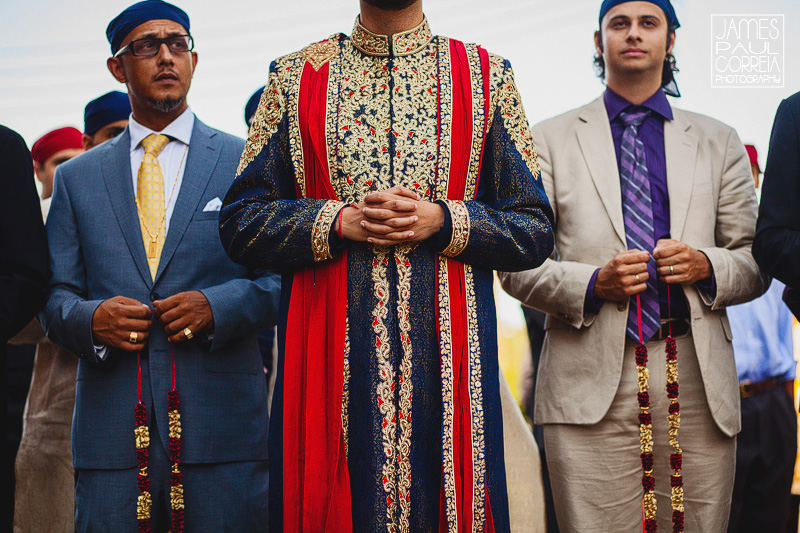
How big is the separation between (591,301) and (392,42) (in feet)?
4.26

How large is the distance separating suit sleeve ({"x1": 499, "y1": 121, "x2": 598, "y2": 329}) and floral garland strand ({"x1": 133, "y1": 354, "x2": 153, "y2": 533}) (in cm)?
151

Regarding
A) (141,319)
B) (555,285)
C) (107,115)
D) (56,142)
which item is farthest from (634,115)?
(56,142)

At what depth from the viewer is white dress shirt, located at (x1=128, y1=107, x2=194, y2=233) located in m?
3.35

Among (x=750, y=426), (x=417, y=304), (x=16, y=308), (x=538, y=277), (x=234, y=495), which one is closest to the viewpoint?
(x=417, y=304)

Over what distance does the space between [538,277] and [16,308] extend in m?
1.93

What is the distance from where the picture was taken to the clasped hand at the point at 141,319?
3006 millimetres

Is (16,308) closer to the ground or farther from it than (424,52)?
closer to the ground

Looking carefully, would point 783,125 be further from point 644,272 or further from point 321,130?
point 321,130

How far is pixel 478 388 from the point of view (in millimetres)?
2484

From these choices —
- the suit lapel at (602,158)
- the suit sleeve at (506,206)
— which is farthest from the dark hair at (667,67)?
the suit sleeve at (506,206)

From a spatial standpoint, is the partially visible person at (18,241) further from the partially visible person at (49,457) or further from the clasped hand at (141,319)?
the partially visible person at (49,457)

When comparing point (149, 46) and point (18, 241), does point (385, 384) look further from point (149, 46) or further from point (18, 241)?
point (149, 46)

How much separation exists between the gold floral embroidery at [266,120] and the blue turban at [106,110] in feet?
7.80

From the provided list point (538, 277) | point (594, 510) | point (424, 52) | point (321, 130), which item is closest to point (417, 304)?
point (321, 130)
